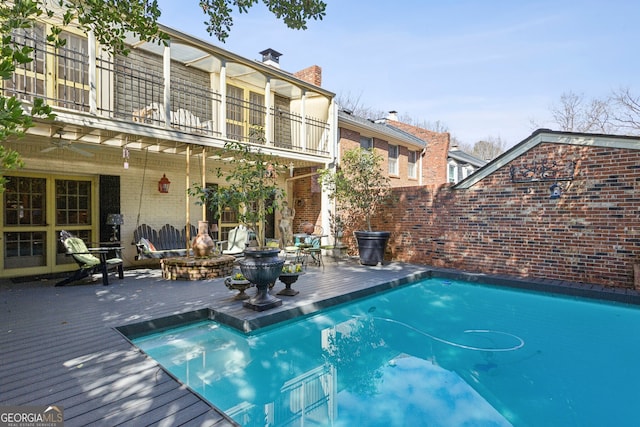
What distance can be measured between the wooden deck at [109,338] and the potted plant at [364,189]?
138 cm

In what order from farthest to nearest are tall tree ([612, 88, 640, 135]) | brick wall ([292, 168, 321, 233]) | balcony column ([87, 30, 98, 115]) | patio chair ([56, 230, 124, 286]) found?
tall tree ([612, 88, 640, 135])
brick wall ([292, 168, 321, 233])
patio chair ([56, 230, 124, 286])
balcony column ([87, 30, 98, 115])

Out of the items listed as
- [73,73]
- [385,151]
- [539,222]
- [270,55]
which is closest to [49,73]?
[73,73]

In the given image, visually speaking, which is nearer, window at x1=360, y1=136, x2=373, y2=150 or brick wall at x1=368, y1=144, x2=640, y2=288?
brick wall at x1=368, y1=144, x2=640, y2=288

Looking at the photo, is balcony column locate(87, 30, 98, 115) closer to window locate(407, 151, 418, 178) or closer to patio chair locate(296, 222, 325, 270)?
patio chair locate(296, 222, 325, 270)

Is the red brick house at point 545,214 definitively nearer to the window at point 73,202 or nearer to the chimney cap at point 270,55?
the chimney cap at point 270,55

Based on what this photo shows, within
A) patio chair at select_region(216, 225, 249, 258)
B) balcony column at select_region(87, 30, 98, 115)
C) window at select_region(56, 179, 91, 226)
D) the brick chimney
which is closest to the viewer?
balcony column at select_region(87, 30, 98, 115)

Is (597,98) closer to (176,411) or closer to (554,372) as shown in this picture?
(554,372)

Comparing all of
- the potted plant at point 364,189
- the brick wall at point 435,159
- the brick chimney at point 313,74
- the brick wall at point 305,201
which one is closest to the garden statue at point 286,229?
the brick wall at point 305,201

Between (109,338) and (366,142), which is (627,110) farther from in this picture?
(109,338)

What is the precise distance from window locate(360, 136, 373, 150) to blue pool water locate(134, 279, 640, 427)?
828cm

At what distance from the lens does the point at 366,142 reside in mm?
13188

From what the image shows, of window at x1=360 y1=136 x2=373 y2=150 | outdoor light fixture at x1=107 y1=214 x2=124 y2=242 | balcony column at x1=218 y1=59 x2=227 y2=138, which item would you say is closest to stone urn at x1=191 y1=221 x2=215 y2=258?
outdoor light fixture at x1=107 y1=214 x2=124 y2=242

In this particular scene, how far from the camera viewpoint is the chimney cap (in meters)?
12.3

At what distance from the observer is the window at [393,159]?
48.0 feet
